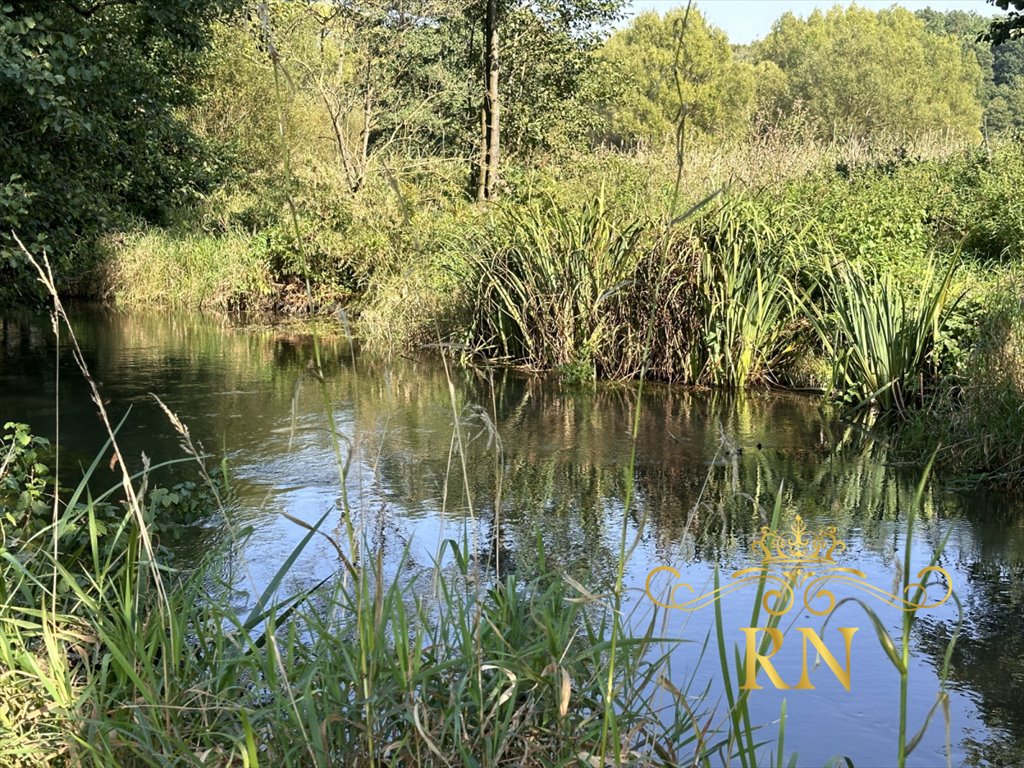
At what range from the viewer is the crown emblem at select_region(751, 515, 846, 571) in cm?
544

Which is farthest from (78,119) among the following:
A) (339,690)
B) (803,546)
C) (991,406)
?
(339,690)

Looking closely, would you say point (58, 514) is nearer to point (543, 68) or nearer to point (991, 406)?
point (991, 406)

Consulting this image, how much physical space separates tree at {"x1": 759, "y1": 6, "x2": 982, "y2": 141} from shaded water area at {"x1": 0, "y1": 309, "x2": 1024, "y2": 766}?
4802 cm

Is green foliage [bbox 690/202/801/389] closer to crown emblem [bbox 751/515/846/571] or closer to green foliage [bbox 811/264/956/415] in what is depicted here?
green foliage [bbox 811/264/956/415]

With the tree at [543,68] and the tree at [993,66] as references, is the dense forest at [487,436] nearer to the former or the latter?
the tree at [543,68]

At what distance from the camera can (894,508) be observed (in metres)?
6.69

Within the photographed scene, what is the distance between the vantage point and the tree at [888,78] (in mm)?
62344

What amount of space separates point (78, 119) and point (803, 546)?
6143 millimetres

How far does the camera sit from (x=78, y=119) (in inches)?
336

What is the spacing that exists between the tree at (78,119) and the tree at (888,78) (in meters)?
46.6

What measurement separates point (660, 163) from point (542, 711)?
1104cm

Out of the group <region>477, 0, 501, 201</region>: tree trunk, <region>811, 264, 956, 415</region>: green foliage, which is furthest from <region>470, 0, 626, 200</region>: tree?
<region>811, 264, 956, 415</region>: green foliage

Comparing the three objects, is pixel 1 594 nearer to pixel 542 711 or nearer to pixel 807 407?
pixel 542 711

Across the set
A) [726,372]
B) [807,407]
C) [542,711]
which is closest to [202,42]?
[726,372]
